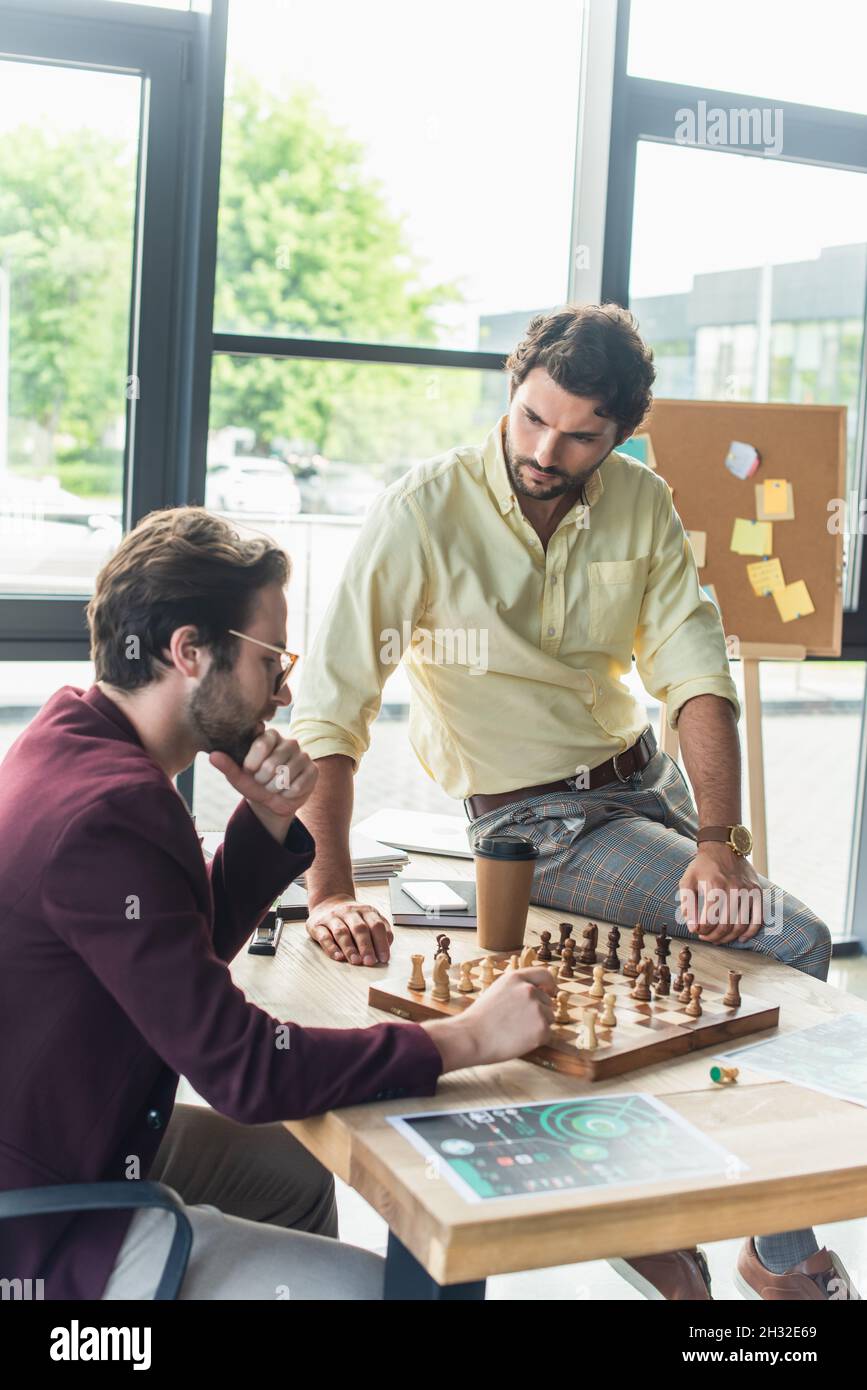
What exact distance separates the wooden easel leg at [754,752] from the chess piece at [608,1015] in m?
2.13

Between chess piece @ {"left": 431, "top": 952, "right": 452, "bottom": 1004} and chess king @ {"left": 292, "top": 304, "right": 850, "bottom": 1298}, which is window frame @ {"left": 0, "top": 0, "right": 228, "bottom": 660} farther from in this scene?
chess piece @ {"left": 431, "top": 952, "right": 452, "bottom": 1004}

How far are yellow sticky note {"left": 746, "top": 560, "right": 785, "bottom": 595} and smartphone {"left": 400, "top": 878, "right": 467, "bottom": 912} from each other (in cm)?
182

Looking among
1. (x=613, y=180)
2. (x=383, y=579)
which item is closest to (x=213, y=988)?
(x=383, y=579)

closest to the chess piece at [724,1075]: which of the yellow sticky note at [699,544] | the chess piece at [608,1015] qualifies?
the chess piece at [608,1015]

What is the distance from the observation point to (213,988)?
1.24 m

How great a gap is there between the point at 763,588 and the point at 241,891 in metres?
2.26

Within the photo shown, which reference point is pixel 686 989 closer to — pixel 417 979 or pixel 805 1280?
pixel 417 979

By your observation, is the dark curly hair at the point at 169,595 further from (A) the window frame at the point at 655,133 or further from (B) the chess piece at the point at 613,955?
(A) the window frame at the point at 655,133

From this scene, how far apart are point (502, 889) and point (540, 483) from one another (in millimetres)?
860

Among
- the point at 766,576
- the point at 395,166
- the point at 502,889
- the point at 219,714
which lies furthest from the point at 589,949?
the point at 395,166

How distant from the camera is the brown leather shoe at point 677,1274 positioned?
2020mm

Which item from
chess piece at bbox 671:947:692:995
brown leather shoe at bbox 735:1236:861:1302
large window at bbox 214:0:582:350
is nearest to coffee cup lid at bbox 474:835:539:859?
chess piece at bbox 671:947:692:995

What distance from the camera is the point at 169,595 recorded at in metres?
1.43
